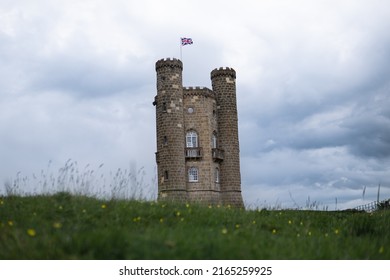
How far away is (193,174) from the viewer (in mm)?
39375

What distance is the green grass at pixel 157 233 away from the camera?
6.41 m

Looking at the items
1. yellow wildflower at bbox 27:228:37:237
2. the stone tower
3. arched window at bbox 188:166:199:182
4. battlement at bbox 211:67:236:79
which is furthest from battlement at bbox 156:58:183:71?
yellow wildflower at bbox 27:228:37:237

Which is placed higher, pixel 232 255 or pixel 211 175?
pixel 211 175

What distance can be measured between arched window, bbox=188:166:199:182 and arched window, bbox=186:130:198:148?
2.05 meters

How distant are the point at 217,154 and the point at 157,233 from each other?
3312 cm

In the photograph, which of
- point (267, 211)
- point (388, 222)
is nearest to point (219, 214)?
point (267, 211)

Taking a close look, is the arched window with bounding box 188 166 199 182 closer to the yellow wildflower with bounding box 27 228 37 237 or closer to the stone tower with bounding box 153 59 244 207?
the stone tower with bounding box 153 59 244 207

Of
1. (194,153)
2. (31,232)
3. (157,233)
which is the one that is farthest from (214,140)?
(31,232)

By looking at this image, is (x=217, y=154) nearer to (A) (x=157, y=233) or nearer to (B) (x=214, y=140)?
(B) (x=214, y=140)

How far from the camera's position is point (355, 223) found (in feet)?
41.5
